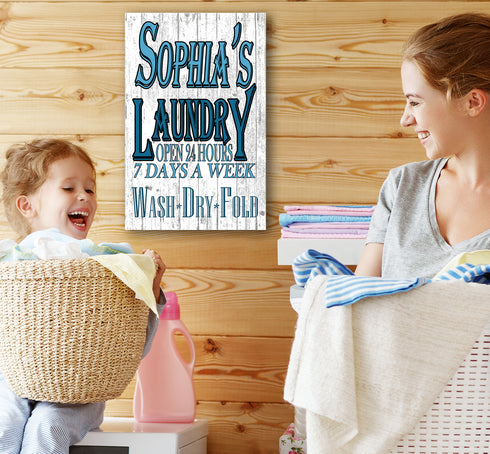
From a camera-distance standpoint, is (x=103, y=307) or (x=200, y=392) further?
(x=200, y=392)

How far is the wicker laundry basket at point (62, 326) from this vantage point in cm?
129

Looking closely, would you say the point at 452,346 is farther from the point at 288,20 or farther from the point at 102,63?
the point at 102,63

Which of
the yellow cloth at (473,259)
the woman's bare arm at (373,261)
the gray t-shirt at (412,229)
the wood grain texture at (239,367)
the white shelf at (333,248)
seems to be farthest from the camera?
the wood grain texture at (239,367)

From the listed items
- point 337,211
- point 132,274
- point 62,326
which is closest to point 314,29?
point 337,211

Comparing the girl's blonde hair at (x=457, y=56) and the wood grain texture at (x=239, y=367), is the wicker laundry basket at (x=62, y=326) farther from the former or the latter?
the girl's blonde hair at (x=457, y=56)

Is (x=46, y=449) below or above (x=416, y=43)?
below

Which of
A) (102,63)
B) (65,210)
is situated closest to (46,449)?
(65,210)

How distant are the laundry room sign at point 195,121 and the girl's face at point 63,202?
0.63 ft

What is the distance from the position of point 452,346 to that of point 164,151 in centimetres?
125

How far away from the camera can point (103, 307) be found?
1310mm

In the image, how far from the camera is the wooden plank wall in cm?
187

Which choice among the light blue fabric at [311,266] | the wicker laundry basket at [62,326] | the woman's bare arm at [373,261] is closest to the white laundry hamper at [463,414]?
the light blue fabric at [311,266]

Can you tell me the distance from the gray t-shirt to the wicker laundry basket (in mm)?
534

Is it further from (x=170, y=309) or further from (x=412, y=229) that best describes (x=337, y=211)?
(x=170, y=309)
